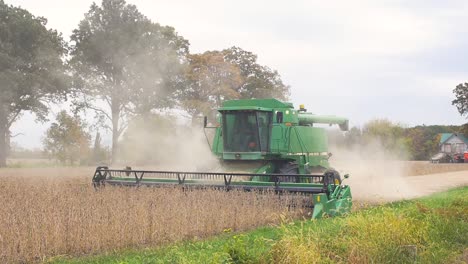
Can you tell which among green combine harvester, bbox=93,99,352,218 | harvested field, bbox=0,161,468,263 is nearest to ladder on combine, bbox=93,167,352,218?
green combine harvester, bbox=93,99,352,218

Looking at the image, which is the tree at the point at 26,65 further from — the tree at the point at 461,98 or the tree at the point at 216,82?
the tree at the point at 461,98

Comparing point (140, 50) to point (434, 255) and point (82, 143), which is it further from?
point (434, 255)

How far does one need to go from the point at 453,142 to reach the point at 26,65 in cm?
6086

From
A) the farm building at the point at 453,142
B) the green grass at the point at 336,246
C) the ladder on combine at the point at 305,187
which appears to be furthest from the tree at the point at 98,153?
the farm building at the point at 453,142

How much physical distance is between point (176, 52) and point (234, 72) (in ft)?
18.0

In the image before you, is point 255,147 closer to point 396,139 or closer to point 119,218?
point 119,218

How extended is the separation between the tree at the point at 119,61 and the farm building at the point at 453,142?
48.8 meters

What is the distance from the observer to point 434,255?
7.85m

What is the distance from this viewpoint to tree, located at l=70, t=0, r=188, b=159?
1639 inches

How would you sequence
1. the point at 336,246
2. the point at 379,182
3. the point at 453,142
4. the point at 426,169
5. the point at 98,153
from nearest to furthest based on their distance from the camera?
1. the point at 336,246
2. the point at 379,182
3. the point at 426,169
4. the point at 98,153
5. the point at 453,142

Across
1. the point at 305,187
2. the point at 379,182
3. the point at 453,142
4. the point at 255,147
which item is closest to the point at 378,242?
the point at 305,187

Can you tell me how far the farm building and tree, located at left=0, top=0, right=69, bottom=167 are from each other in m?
55.8

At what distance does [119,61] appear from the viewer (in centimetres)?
4128

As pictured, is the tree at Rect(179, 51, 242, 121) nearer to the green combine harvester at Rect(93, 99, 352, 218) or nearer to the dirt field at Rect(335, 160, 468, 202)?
the dirt field at Rect(335, 160, 468, 202)
